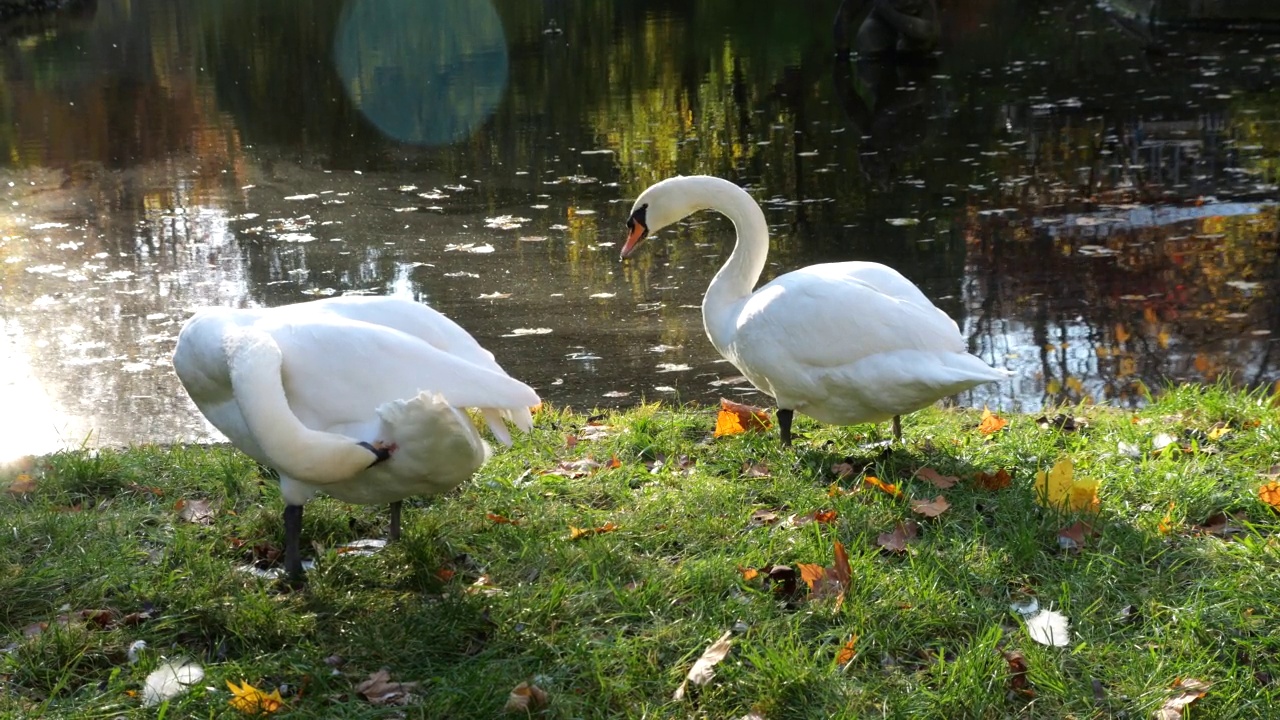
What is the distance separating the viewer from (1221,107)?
1419cm

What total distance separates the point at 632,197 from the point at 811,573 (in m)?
8.42

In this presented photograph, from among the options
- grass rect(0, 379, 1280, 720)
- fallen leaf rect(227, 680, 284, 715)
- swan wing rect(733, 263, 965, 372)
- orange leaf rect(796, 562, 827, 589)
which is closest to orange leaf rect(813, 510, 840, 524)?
grass rect(0, 379, 1280, 720)

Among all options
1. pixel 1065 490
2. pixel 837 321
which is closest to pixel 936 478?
pixel 1065 490

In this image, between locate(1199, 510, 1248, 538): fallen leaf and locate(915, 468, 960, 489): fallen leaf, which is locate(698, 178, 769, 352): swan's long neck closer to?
locate(915, 468, 960, 489): fallen leaf

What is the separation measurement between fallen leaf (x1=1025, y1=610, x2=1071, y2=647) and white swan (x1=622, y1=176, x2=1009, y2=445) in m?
1.10

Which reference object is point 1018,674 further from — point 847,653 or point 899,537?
point 899,537

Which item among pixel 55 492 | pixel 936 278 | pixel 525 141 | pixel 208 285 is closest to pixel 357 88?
pixel 525 141

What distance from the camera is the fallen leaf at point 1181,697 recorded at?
2.94 metres

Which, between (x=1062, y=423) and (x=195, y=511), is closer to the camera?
(x=195, y=511)

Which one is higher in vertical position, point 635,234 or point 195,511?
point 635,234

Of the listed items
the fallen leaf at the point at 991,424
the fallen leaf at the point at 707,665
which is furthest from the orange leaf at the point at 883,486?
the fallen leaf at the point at 707,665

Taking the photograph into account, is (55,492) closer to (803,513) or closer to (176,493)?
(176,493)

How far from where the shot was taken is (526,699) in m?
3.07

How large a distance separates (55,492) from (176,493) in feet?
1.54
